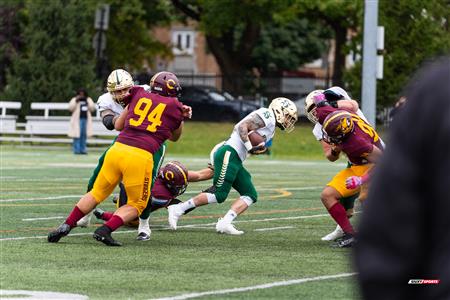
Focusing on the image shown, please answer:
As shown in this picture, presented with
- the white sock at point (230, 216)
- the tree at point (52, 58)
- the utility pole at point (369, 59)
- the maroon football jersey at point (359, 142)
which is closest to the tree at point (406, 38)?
the tree at point (52, 58)

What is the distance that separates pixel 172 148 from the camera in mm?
36781

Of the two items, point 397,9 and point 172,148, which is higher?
point 397,9

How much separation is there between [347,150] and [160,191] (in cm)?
267

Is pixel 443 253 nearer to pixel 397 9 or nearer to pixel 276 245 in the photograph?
pixel 276 245

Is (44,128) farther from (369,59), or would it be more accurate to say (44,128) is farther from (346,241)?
(346,241)

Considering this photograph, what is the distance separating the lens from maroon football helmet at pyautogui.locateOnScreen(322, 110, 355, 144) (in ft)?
33.9

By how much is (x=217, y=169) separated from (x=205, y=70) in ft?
242

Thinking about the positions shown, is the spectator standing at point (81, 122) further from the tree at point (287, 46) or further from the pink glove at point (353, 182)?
the tree at point (287, 46)

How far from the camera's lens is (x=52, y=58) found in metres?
39.2

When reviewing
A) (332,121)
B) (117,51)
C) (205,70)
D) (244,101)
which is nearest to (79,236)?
(332,121)

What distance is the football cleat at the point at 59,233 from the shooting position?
10.5 metres

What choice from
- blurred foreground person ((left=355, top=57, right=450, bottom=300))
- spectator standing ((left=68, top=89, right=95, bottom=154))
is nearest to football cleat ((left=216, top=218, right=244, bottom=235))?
blurred foreground person ((left=355, top=57, right=450, bottom=300))

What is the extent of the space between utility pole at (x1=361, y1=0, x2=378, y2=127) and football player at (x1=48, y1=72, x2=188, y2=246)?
597 inches

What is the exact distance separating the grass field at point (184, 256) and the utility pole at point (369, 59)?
28.2 feet
